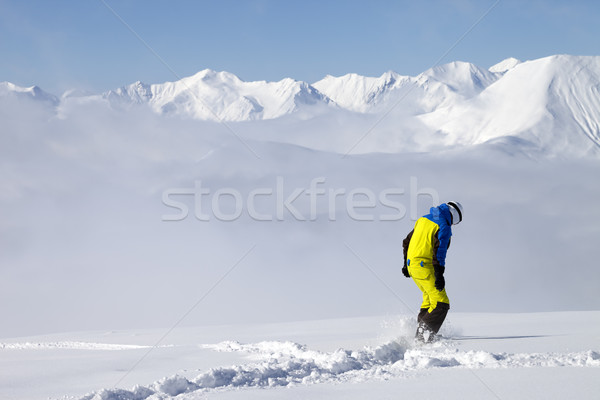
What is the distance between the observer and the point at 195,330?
10820mm

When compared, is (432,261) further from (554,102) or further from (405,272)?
(554,102)

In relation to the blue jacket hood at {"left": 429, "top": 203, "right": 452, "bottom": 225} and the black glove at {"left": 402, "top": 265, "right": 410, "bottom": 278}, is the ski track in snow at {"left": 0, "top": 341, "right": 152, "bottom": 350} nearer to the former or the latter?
the black glove at {"left": 402, "top": 265, "right": 410, "bottom": 278}

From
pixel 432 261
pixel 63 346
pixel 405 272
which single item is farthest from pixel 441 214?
pixel 63 346

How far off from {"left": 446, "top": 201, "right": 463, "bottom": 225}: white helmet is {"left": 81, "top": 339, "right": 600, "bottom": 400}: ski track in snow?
1.83 m

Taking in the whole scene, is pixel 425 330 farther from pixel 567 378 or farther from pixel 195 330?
pixel 195 330

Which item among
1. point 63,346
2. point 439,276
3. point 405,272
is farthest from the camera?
point 63,346

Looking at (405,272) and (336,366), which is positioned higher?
(405,272)

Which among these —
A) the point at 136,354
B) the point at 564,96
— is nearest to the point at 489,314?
the point at 136,354

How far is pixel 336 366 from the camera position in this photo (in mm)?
5750

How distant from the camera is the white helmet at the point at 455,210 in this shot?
25.3ft

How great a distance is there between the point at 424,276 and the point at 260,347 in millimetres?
2358

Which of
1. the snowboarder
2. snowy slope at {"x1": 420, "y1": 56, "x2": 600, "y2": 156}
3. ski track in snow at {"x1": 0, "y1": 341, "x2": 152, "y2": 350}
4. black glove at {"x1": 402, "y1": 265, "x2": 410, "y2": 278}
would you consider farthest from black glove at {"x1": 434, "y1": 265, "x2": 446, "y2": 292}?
snowy slope at {"x1": 420, "y1": 56, "x2": 600, "y2": 156}

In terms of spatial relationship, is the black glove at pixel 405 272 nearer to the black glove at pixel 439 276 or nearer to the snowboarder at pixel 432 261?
the snowboarder at pixel 432 261

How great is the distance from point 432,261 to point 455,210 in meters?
Answer: 0.77
